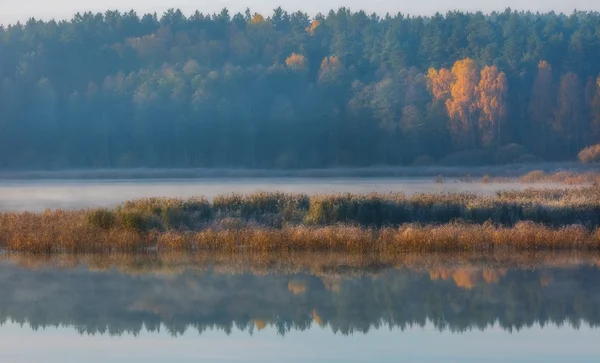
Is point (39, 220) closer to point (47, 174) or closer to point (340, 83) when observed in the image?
point (47, 174)

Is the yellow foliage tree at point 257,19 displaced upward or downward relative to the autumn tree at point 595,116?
upward

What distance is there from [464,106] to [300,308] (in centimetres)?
6627

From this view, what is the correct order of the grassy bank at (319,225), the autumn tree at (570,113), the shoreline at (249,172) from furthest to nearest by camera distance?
the autumn tree at (570,113) → the shoreline at (249,172) → the grassy bank at (319,225)

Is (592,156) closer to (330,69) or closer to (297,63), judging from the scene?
(330,69)

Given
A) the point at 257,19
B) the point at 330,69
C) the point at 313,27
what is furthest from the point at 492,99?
the point at 257,19

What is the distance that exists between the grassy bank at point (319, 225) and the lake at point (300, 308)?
757 millimetres

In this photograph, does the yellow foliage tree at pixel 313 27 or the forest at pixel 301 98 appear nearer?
the forest at pixel 301 98

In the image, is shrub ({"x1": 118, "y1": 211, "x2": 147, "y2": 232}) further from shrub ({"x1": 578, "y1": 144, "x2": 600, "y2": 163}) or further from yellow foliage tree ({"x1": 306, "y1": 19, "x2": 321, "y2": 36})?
yellow foliage tree ({"x1": 306, "y1": 19, "x2": 321, "y2": 36})

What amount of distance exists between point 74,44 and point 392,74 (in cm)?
2621

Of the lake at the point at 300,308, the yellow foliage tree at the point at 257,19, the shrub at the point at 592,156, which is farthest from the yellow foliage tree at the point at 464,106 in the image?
the lake at the point at 300,308

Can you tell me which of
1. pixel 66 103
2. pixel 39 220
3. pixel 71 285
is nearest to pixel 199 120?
pixel 66 103

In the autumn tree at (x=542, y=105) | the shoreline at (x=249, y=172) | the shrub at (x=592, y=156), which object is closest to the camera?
the shrub at (x=592, y=156)

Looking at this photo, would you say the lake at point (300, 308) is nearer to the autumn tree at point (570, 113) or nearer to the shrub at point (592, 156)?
the shrub at point (592, 156)

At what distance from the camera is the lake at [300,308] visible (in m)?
Answer: 15.6
